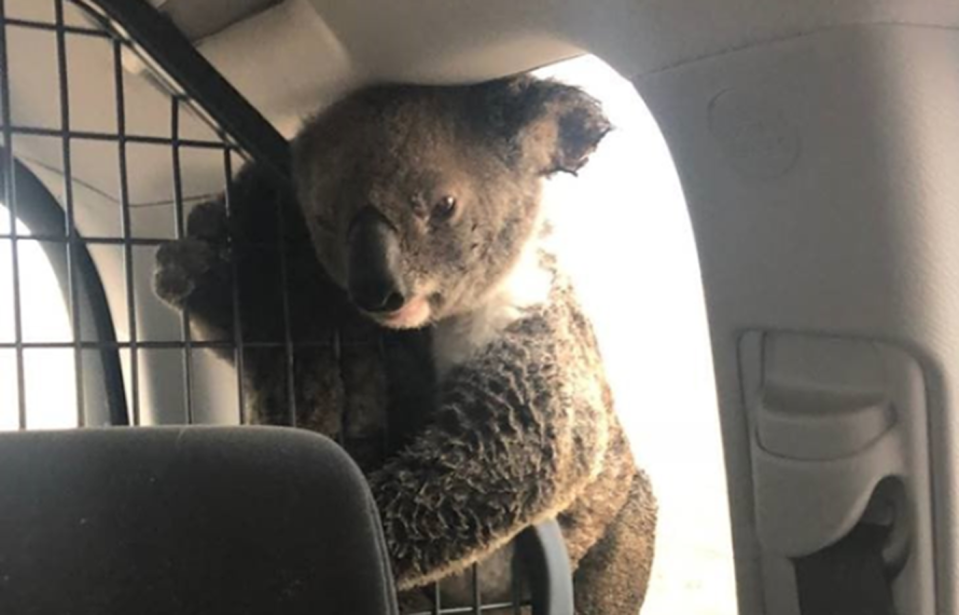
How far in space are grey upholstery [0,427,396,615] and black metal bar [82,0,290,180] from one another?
0.59 metres

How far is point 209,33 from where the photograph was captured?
1.27m

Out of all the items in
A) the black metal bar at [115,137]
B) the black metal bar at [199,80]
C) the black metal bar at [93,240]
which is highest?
the black metal bar at [199,80]

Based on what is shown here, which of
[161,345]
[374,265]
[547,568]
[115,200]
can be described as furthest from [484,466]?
[115,200]

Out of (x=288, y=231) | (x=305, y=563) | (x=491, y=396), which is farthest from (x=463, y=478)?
(x=305, y=563)

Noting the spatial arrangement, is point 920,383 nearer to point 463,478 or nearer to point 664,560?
point 463,478

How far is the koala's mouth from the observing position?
119 centimetres

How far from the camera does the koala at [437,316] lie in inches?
47.1

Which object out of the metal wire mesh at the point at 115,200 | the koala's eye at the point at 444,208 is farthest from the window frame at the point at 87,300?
the koala's eye at the point at 444,208

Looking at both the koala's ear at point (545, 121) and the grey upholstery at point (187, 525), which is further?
the koala's ear at point (545, 121)

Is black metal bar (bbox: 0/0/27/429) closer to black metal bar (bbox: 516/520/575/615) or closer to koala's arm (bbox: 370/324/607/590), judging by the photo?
koala's arm (bbox: 370/324/607/590)

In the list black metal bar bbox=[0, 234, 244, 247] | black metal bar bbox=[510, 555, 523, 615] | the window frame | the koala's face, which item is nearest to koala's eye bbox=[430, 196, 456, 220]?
the koala's face

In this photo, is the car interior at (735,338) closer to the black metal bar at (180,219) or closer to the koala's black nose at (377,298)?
the black metal bar at (180,219)

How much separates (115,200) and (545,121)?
0.58 meters

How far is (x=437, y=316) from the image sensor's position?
1.25 m
